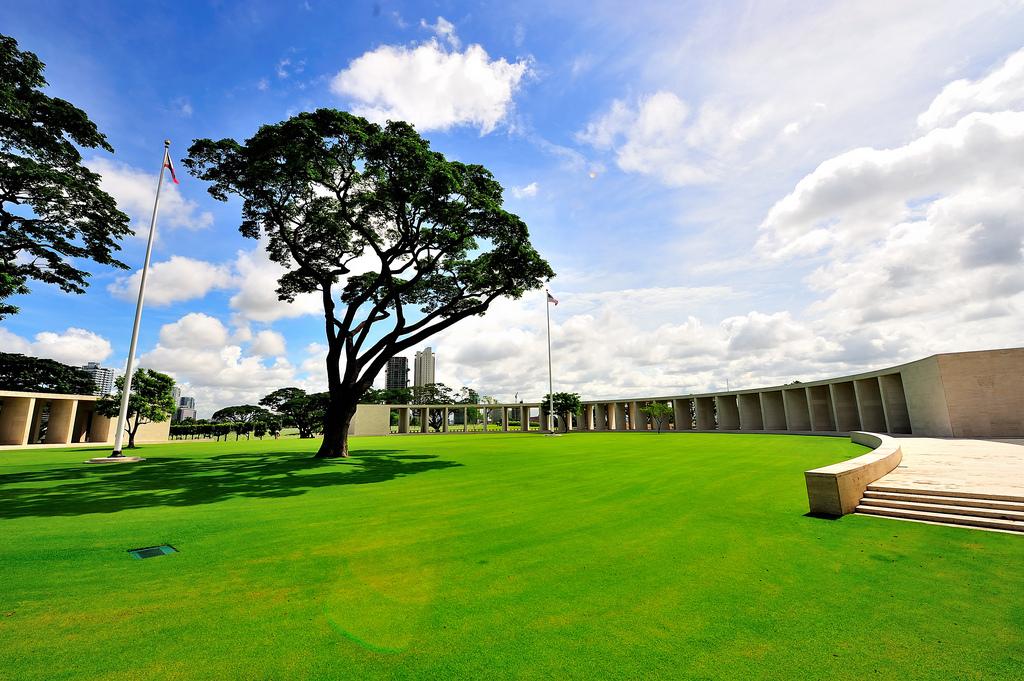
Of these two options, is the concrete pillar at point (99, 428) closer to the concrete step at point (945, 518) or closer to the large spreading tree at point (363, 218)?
the large spreading tree at point (363, 218)

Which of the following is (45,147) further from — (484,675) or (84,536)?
(484,675)

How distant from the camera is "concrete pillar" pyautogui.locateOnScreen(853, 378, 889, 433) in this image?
1316 inches

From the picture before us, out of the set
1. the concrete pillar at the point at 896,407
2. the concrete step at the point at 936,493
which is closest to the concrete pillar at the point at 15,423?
the concrete step at the point at 936,493

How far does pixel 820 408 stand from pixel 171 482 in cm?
4837

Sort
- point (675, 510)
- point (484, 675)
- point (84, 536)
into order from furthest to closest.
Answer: point (675, 510) < point (84, 536) < point (484, 675)

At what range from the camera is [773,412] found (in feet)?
148

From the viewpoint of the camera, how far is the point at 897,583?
486 centimetres

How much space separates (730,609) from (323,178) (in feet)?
66.0

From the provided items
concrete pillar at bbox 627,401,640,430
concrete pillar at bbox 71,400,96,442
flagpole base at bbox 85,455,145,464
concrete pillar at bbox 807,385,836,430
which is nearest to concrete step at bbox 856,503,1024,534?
flagpole base at bbox 85,455,145,464

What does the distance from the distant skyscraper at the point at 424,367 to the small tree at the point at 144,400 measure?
143 m

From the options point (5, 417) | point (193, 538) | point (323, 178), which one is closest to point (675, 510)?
point (193, 538)

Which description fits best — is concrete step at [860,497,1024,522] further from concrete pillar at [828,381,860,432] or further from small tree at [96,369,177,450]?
small tree at [96,369,177,450]

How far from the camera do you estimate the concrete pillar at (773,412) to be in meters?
44.7

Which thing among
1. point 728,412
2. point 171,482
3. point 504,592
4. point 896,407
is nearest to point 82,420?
point 171,482
